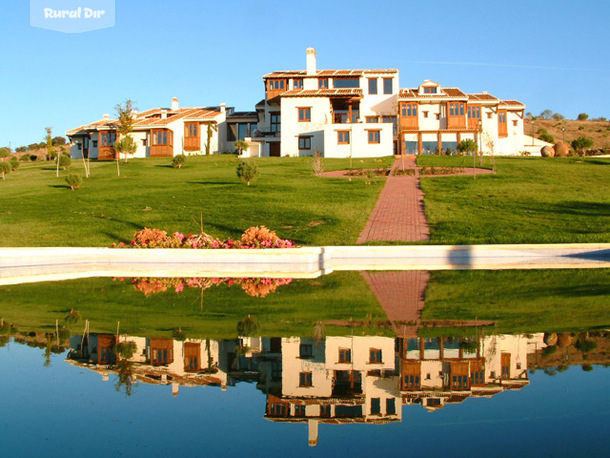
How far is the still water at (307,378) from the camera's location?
16.4 feet

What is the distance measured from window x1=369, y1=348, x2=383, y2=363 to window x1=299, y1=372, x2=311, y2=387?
2.98 ft

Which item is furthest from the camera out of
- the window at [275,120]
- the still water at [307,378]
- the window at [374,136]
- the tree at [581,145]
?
the window at [275,120]

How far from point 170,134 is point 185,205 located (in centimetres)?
2517

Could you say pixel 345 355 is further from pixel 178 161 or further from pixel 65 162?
pixel 65 162

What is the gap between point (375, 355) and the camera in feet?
24.6

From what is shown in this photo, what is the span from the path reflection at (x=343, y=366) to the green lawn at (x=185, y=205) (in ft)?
49.6

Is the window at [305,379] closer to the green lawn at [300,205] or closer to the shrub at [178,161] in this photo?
the green lawn at [300,205]

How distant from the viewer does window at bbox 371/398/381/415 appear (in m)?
5.70

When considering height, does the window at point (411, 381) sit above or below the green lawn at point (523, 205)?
below

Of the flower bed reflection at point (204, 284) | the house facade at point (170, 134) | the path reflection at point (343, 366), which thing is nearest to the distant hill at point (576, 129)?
the house facade at point (170, 134)

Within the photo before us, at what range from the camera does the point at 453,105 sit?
53.8 meters

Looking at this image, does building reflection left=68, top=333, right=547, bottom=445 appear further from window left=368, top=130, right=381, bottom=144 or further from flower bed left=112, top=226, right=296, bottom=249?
window left=368, top=130, right=381, bottom=144

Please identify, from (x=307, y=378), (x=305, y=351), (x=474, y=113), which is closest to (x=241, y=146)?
(x=474, y=113)

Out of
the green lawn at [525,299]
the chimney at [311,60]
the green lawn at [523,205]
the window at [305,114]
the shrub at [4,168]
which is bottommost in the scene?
the green lawn at [525,299]
